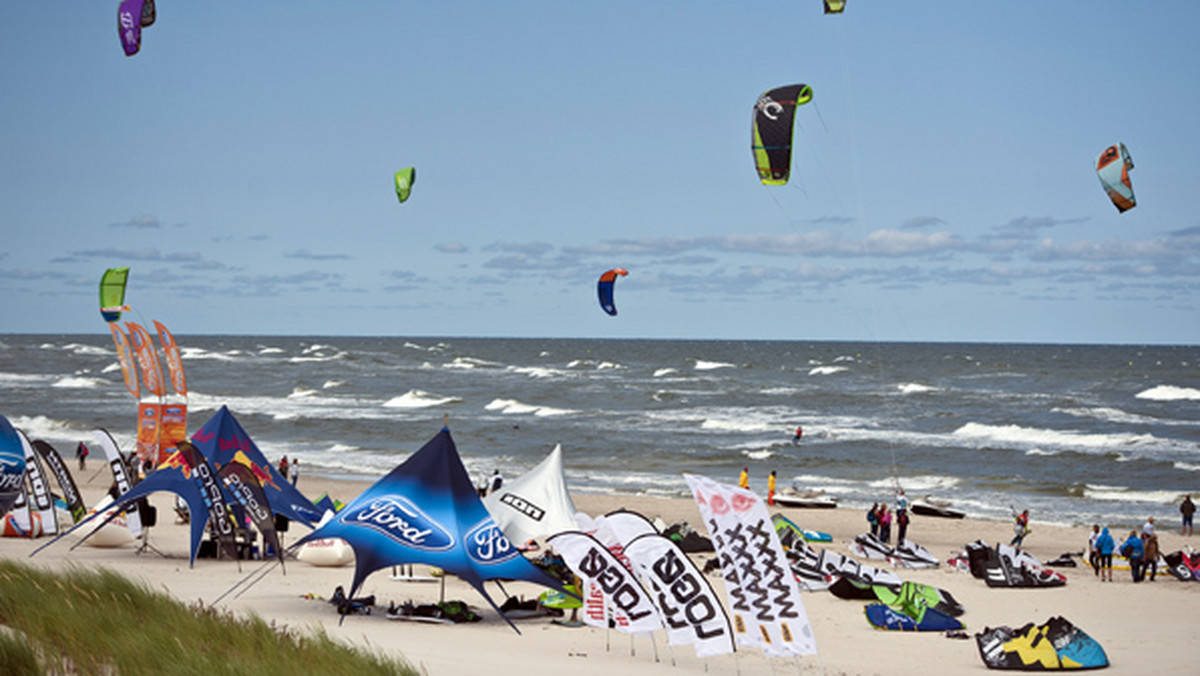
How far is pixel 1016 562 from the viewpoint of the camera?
626 inches

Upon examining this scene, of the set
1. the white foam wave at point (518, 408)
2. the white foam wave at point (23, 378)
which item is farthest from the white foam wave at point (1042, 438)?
the white foam wave at point (23, 378)

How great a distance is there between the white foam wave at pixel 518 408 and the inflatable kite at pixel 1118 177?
3443cm

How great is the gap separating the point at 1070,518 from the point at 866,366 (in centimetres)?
7460

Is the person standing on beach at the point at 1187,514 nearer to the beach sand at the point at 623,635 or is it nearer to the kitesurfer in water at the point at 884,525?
the beach sand at the point at 623,635

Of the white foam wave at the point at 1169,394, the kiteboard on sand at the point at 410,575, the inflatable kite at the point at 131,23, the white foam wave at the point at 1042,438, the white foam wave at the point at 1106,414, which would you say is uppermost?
the inflatable kite at the point at 131,23

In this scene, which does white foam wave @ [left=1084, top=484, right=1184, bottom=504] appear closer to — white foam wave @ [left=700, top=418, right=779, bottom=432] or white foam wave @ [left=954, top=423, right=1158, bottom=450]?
white foam wave @ [left=954, top=423, right=1158, bottom=450]

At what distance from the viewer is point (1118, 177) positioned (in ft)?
65.4

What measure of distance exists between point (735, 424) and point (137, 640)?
133 feet

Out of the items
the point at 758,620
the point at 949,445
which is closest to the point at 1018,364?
the point at 949,445

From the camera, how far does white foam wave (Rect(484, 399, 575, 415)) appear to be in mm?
52809

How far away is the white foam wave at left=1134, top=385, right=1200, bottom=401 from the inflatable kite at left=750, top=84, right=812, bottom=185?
52.4 m

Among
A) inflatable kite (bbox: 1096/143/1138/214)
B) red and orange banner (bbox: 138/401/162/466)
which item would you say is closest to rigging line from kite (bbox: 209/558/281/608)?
red and orange banner (bbox: 138/401/162/466)

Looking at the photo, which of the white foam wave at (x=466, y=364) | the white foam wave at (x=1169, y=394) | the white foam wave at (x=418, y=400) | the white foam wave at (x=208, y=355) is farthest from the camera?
the white foam wave at (x=208, y=355)

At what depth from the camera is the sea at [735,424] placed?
3095 cm
